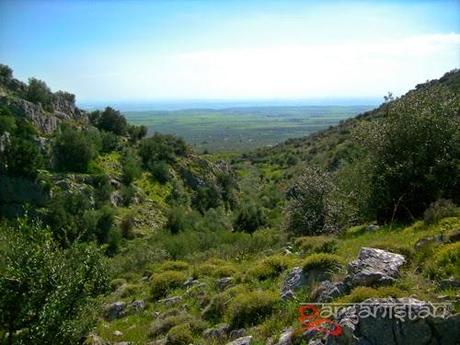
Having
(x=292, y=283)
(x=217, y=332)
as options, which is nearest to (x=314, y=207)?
(x=292, y=283)

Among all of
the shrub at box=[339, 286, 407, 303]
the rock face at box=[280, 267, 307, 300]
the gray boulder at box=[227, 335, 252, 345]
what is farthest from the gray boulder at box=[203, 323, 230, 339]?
the shrub at box=[339, 286, 407, 303]

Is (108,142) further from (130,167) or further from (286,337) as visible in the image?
(286,337)

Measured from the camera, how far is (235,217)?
2549 inches

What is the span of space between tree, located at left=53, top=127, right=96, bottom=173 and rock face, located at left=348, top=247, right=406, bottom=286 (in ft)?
187

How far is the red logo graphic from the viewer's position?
30.5ft

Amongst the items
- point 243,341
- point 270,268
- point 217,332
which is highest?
point 270,268

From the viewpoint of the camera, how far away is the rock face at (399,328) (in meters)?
8.57

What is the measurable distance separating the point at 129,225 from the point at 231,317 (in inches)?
1984

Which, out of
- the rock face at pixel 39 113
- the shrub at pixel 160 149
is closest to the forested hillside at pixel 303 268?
the shrub at pixel 160 149

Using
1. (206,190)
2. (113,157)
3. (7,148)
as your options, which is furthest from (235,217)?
(7,148)

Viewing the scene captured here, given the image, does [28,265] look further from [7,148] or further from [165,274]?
[7,148]

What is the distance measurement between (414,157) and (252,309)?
37.5ft

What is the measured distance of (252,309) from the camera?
44.5 ft

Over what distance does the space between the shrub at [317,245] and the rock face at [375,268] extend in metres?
4.16
